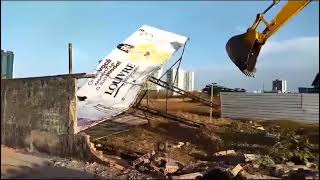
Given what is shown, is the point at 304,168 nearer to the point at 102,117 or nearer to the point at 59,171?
the point at 59,171

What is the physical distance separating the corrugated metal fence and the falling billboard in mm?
2479

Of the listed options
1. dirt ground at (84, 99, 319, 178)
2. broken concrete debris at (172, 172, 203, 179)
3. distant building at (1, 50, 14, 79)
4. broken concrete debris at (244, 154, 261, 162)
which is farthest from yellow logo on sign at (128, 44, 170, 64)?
broken concrete debris at (172, 172, 203, 179)

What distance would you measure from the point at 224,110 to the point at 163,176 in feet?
26.0

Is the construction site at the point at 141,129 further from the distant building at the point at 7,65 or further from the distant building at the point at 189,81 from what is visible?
the distant building at the point at 189,81

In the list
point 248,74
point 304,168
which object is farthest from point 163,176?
point 248,74

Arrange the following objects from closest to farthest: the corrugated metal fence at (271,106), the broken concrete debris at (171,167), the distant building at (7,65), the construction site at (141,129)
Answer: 1. the corrugated metal fence at (271,106)
2. the construction site at (141,129)
3. the broken concrete debris at (171,167)
4. the distant building at (7,65)

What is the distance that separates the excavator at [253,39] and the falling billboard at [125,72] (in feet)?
4.96

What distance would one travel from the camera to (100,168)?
10.6 m

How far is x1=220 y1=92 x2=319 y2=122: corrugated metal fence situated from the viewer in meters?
8.55

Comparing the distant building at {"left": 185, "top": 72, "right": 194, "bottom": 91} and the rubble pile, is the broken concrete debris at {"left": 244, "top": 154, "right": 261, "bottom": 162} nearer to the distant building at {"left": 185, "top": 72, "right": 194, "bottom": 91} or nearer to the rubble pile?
the rubble pile

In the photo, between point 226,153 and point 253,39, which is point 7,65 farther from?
point 253,39

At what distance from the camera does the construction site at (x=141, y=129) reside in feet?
30.7

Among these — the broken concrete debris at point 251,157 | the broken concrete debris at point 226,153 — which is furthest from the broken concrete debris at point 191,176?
the broken concrete debris at point 226,153

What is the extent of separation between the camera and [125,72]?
44.7ft
